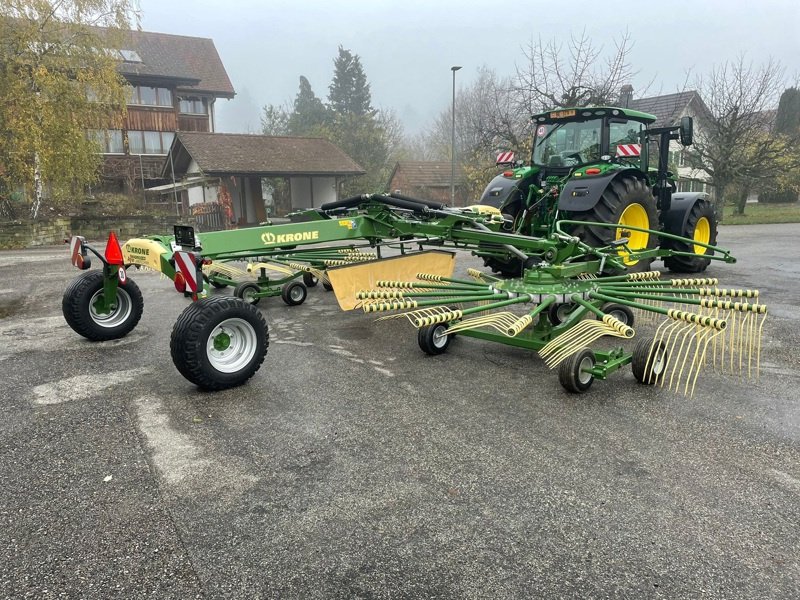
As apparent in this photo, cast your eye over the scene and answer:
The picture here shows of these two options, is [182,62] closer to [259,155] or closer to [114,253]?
[259,155]

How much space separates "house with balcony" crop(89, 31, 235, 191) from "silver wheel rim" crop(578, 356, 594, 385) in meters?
26.0

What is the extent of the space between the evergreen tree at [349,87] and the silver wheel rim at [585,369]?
1938 inches

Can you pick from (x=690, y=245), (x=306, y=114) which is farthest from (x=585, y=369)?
(x=306, y=114)

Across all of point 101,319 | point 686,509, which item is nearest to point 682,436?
point 686,509

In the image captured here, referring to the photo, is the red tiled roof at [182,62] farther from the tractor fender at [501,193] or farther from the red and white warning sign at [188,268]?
the red and white warning sign at [188,268]

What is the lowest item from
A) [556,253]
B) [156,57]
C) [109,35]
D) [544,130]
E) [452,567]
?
[452,567]

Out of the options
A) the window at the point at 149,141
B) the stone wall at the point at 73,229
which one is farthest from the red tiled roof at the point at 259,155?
the stone wall at the point at 73,229

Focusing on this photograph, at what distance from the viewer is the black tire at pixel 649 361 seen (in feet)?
13.4

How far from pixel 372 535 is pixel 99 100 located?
18.6 meters

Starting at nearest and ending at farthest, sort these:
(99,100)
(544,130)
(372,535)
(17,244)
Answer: (372,535) < (544,130) < (17,244) < (99,100)

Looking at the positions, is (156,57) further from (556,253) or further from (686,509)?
(686,509)

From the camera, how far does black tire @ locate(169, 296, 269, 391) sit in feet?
12.8

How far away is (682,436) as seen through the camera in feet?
10.9

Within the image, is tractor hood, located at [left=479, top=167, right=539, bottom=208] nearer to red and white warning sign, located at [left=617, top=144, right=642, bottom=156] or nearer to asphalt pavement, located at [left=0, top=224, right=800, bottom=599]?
red and white warning sign, located at [left=617, top=144, right=642, bottom=156]
